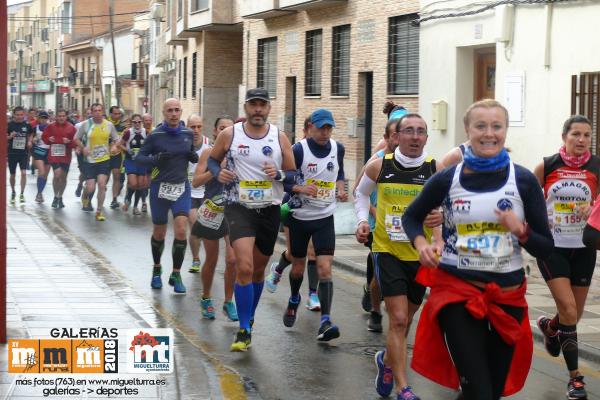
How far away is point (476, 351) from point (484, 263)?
0.43 meters

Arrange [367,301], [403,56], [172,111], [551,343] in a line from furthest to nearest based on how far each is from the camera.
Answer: [403,56] → [172,111] → [367,301] → [551,343]

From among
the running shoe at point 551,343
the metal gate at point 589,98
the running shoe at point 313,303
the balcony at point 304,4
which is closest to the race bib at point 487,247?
the running shoe at point 551,343

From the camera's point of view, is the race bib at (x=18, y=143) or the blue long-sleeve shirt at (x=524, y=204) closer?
the blue long-sleeve shirt at (x=524, y=204)

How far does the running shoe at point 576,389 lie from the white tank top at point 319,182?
9.71ft

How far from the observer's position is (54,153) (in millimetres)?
23453

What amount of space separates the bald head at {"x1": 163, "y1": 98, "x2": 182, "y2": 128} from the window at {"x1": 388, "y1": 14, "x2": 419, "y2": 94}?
31.8ft

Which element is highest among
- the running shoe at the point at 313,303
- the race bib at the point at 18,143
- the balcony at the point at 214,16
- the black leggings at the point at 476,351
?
the balcony at the point at 214,16

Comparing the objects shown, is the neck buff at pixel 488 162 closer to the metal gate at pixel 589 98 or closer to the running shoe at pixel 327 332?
the running shoe at pixel 327 332

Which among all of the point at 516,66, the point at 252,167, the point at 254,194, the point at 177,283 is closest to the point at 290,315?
the point at 254,194

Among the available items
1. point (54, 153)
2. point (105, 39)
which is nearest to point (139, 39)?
point (105, 39)

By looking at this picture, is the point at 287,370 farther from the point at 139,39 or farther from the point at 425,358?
the point at 139,39

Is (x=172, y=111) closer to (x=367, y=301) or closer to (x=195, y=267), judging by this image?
(x=195, y=267)

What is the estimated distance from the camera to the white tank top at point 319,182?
9.90 meters

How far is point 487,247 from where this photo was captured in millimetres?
5641
